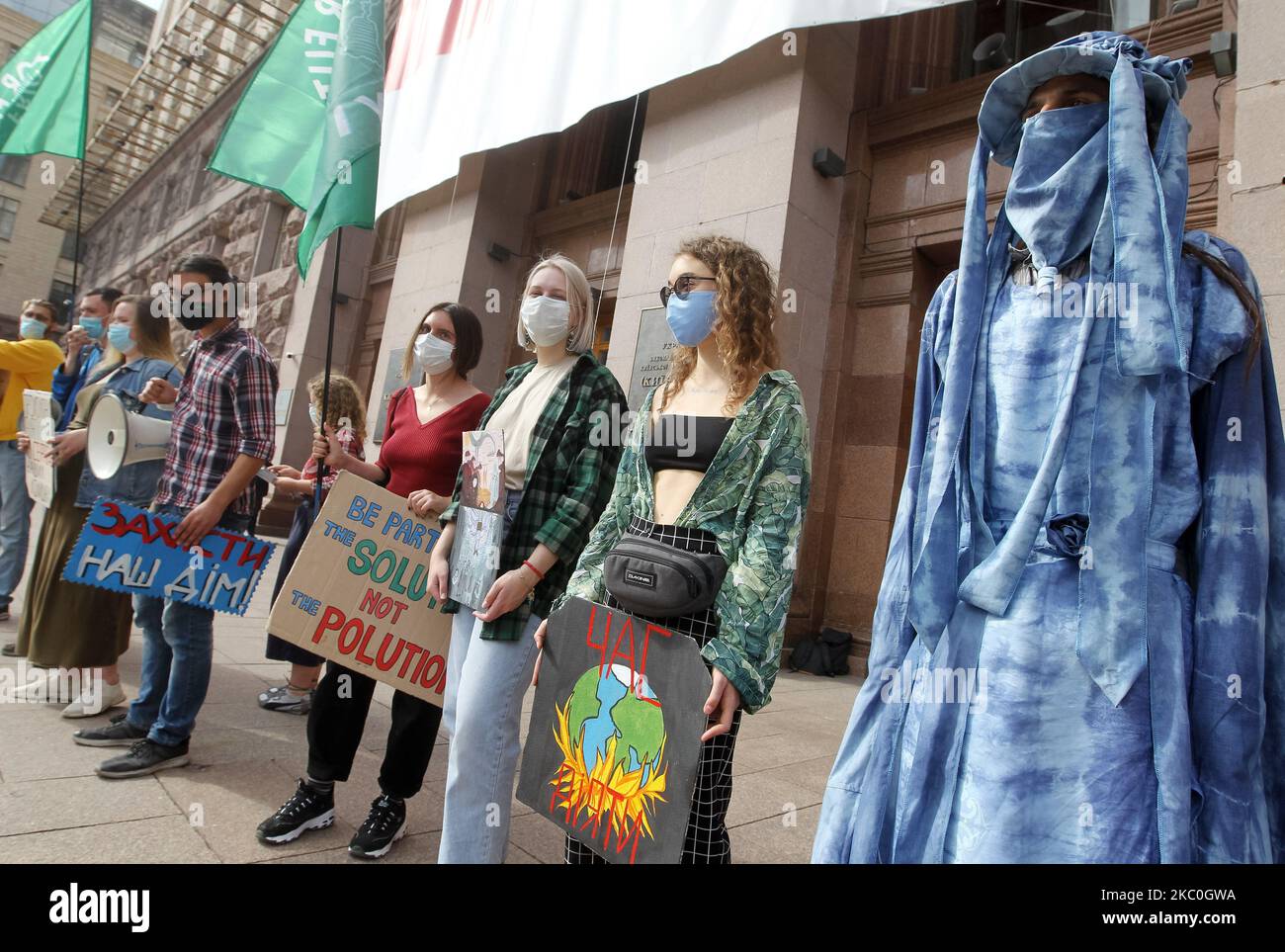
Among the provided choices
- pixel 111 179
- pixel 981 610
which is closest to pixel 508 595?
pixel 981 610

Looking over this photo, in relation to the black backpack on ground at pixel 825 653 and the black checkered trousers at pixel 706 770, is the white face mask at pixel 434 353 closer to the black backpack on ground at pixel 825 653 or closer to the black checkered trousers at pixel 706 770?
the black checkered trousers at pixel 706 770

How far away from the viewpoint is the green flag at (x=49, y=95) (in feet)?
17.9

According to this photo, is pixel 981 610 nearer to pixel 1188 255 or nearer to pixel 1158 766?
pixel 1158 766

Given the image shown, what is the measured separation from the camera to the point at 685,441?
6.06 feet

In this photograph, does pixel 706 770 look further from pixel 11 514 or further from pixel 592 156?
pixel 592 156

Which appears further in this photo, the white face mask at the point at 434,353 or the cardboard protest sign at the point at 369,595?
the white face mask at the point at 434,353

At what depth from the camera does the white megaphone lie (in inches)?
135

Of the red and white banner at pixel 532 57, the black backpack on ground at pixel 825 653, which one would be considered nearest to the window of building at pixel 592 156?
the red and white banner at pixel 532 57

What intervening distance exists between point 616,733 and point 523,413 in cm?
104

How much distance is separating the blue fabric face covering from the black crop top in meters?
0.75

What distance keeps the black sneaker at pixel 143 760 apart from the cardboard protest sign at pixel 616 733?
205 cm

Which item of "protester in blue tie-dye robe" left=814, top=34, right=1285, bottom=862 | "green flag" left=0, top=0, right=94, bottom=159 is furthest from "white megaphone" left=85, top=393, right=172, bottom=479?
"protester in blue tie-dye robe" left=814, top=34, right=1285, bottom=862

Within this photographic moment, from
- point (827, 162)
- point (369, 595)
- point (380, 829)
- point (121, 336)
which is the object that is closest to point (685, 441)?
point (369, 595)

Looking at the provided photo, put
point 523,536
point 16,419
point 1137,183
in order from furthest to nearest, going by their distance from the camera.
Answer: point 16,419 < point 523,536 < point 1137,183
